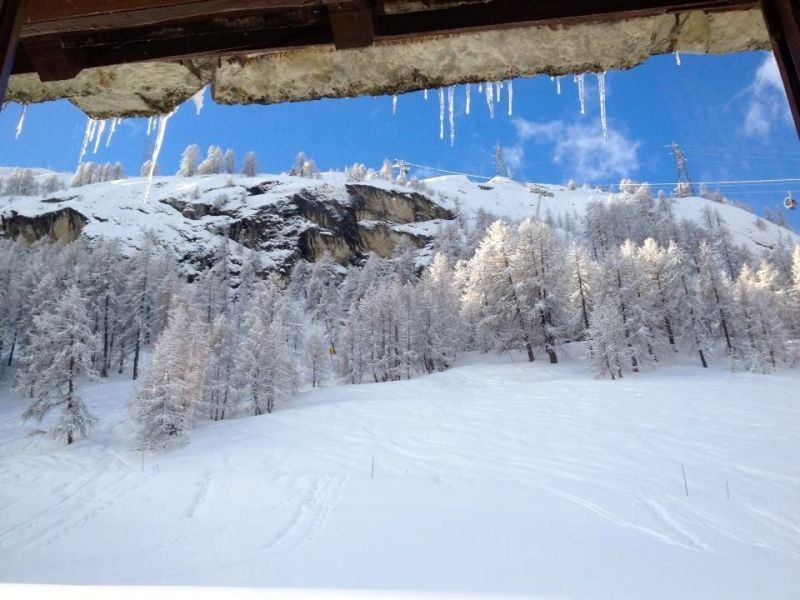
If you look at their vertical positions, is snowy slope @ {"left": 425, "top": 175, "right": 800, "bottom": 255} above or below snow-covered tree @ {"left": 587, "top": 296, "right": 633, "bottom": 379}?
above

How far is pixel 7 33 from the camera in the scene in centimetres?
192

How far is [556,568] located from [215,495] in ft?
29.5

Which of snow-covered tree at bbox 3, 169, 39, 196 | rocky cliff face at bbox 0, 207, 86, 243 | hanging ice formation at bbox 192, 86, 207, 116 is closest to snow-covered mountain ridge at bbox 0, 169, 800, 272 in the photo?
rocky cliff face at bbox 0, 207, 86, 243

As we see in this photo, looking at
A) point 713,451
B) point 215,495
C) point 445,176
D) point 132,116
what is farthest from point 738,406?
point 445,176

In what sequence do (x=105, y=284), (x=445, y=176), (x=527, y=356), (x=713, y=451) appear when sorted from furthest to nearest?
1. (x=445, y=176)
2. (x=105, y=284)
3. (x=527, y=356)
4. (x=713, y=451)

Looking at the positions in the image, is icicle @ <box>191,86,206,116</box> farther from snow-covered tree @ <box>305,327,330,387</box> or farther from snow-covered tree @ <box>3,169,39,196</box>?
snow-covered tree @ <box>3,169,39,196</box>

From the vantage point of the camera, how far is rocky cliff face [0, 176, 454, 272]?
81438 mm

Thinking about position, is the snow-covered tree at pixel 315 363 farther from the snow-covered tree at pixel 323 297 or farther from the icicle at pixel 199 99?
the icicle at pixel 199 99

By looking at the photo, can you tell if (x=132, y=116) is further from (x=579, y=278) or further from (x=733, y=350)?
(x=733, y=350)

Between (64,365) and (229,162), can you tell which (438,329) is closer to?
(64,365)

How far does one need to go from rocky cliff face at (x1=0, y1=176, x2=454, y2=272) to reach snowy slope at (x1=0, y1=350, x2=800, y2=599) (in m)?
67.7

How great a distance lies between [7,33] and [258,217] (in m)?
93.4

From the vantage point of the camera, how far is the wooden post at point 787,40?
5.98 feet

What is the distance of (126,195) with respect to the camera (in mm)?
92875
